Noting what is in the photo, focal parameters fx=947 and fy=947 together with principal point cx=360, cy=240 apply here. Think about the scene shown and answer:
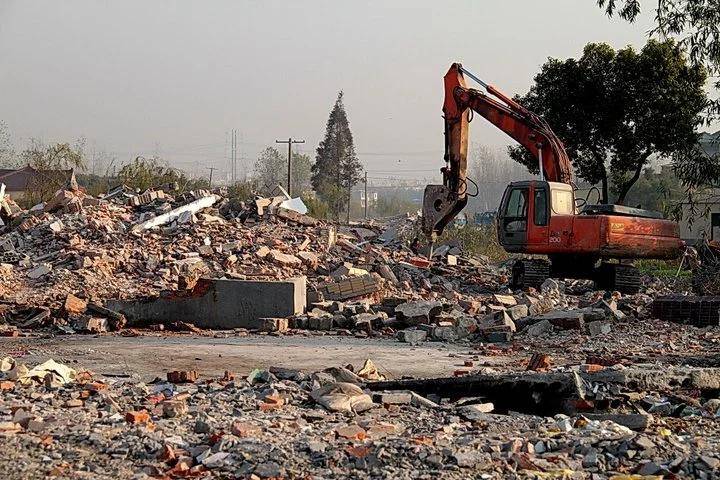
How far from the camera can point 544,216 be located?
62.7 feet

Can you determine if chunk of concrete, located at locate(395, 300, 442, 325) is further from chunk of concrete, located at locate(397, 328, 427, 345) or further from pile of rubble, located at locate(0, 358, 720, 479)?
pile of rubble, located at locate(0, 358, 720, 479)

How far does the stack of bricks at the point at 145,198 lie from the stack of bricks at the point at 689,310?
1488 centimetres

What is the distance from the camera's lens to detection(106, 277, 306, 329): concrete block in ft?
50.2

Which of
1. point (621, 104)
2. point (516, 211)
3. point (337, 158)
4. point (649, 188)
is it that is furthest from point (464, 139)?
point (337, 158)

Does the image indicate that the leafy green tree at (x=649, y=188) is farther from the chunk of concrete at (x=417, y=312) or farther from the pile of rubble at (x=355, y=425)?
the pile of rubble at (x=355, y=425)

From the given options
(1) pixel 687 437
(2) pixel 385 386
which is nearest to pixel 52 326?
(2) pixel 385 386

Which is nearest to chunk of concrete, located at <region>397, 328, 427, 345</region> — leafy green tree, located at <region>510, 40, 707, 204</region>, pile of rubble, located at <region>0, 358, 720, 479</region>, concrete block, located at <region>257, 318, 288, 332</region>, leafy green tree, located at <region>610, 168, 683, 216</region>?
concrete block, located at <region>257, 318, 288, 332</region>

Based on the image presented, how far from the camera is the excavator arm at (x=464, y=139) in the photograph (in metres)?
20.8

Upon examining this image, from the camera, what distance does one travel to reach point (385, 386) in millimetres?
8914

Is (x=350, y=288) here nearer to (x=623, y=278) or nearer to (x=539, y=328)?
(x=539, y=328)

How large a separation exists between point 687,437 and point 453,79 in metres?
15.4

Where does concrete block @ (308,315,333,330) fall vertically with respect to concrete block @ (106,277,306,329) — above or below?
below

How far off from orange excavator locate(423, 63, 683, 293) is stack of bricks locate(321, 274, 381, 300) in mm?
3609

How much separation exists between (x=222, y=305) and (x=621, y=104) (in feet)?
64.6
